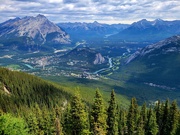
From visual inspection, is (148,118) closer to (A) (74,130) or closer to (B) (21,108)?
(A) (74,130)

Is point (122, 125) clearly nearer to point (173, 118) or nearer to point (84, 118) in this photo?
point (173, 118)

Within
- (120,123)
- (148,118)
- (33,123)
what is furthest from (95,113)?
(120,123)

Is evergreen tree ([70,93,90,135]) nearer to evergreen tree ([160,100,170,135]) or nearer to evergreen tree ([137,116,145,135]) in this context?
evergreen tree ([137,116,145,135])

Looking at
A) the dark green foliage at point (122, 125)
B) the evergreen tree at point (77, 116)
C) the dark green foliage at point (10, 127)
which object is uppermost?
the evergreen tree at point (77, 116)

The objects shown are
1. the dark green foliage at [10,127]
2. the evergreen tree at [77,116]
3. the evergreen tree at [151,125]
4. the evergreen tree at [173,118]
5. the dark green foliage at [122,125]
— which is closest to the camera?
the evergreen tree at [77,116]

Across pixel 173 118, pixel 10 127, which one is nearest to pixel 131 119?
pixel 173 118

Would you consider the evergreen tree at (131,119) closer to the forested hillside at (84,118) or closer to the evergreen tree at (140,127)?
the forested hillside at (84,118)

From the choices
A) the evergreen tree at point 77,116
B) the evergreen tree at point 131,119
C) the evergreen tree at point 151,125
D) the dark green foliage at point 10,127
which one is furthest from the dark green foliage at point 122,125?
the evergreen tree at point 77,116

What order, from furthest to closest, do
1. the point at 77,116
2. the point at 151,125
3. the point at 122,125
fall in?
the point at 122,125
the point at 151,125
the point at 77,116

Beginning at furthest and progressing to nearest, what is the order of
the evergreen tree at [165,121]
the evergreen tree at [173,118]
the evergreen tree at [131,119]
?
the evergreen tree at [131,119], the evergreen tree at [165,121], the evergreen tree at [173,118]

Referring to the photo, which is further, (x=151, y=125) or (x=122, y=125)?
(x=122, y=125)

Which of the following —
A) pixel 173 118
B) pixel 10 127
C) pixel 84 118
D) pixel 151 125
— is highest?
pixel 84 118
